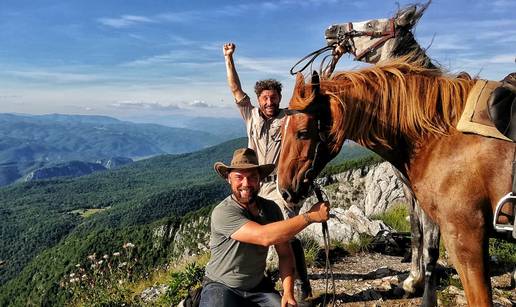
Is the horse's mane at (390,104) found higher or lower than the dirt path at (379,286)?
higher

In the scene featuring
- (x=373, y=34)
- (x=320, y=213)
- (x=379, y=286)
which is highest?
(x=373, y=34)

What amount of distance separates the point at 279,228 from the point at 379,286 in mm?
2676

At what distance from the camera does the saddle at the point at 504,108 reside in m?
2.64

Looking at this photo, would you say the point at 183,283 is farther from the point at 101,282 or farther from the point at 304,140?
the point at 304,140

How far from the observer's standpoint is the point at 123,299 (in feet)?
19.9

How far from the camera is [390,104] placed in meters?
3.14

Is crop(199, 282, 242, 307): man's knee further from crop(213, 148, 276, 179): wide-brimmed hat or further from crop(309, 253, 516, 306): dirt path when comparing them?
crop(309, 253, 516, 306): dirt path

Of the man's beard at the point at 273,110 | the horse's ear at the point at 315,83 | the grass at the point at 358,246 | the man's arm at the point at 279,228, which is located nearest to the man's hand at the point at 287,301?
the man's arm at the point at 279,228

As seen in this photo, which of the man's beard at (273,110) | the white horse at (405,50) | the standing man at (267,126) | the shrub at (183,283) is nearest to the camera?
the white horse at (405,50)

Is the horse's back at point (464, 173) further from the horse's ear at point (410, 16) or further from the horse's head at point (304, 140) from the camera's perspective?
the horse's ear at point (410, 16)

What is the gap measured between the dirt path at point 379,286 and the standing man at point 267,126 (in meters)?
0.61

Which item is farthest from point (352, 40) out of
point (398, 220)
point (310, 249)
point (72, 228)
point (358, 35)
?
point (72, 228)

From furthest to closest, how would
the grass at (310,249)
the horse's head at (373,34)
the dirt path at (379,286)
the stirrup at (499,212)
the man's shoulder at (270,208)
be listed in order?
the grass at (310,249), the dirt path at (379,286), the horse's head at (373,34), the man's shoulder at (270,208), the stirrup at (499,212)

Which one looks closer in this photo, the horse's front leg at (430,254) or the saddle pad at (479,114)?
the saddle pad at (479,114)
